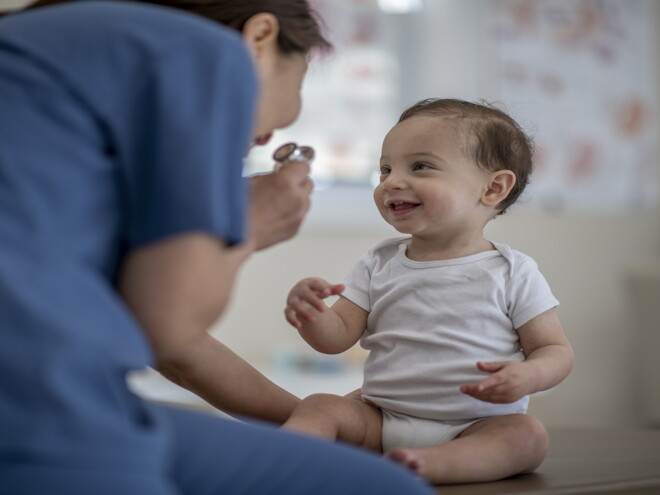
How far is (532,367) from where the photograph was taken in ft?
3.59

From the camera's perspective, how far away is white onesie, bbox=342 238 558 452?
46.0 inches

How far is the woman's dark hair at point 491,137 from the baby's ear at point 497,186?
0.04 ft

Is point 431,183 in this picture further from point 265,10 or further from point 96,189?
point 96,189

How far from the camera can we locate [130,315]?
2.40 feet

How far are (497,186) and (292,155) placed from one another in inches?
16.0

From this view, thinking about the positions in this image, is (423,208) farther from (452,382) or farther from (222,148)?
(222,148)

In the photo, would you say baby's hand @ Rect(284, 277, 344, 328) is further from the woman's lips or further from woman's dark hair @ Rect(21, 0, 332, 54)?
woman's dark hair @ Rect(21, 0, 332, 54)

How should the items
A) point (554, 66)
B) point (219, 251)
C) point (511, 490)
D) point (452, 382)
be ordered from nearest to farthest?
point (219, 251) < point (511, 490) < point (452, 382) < point (554, 66)

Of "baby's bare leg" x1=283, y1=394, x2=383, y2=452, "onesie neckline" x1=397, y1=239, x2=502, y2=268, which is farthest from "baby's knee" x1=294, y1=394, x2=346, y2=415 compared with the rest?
"onesie neckline" x1=397, y1=239, x2=502, y2=268

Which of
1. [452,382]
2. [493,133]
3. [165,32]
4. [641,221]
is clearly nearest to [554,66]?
[641,221]

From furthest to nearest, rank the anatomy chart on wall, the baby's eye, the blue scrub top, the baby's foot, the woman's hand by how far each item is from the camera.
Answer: the anatomy chart on wall < the baby's eye < the baby's foot < the woman's hand < the blue scrub top

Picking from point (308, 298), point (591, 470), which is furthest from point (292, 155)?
point (591, 470)

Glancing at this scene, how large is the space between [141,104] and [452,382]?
0.62 m

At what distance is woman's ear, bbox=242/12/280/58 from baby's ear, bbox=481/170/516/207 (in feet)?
1.48
